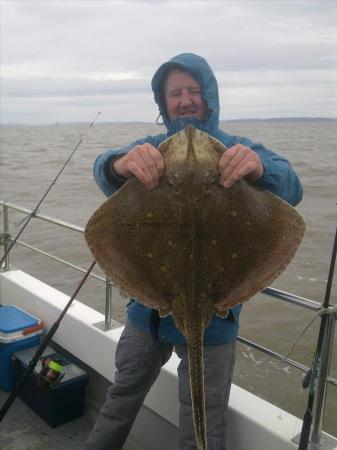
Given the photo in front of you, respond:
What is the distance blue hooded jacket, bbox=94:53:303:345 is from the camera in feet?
7.21

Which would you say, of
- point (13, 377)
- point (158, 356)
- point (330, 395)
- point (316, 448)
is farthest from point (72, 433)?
point (330, 395)

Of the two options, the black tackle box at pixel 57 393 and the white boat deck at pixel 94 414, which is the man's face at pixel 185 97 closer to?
the white boat deck at pixel 94 414

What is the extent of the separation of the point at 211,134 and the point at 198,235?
86cm

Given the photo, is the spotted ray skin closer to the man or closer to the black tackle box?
the man

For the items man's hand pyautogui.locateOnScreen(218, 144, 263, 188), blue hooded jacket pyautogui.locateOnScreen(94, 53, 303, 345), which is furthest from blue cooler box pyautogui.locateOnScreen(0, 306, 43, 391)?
man's hand pyautogui.locateOnScreen(218, 144, 263, 188)

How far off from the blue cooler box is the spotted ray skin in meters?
2.46

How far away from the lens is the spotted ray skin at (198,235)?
1.80 metres

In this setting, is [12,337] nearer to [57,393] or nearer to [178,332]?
[57,393]

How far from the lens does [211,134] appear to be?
98.0 inches

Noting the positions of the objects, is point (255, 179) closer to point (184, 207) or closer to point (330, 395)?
point (184, 207)

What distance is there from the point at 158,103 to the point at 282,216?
3.91ft

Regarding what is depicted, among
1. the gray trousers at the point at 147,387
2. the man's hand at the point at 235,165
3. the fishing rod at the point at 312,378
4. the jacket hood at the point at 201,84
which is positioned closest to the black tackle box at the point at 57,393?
the gray trousers at the point at 147,387

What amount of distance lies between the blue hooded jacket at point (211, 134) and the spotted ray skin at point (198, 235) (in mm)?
326

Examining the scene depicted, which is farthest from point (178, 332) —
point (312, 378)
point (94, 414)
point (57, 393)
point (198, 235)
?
point (94, 414)
